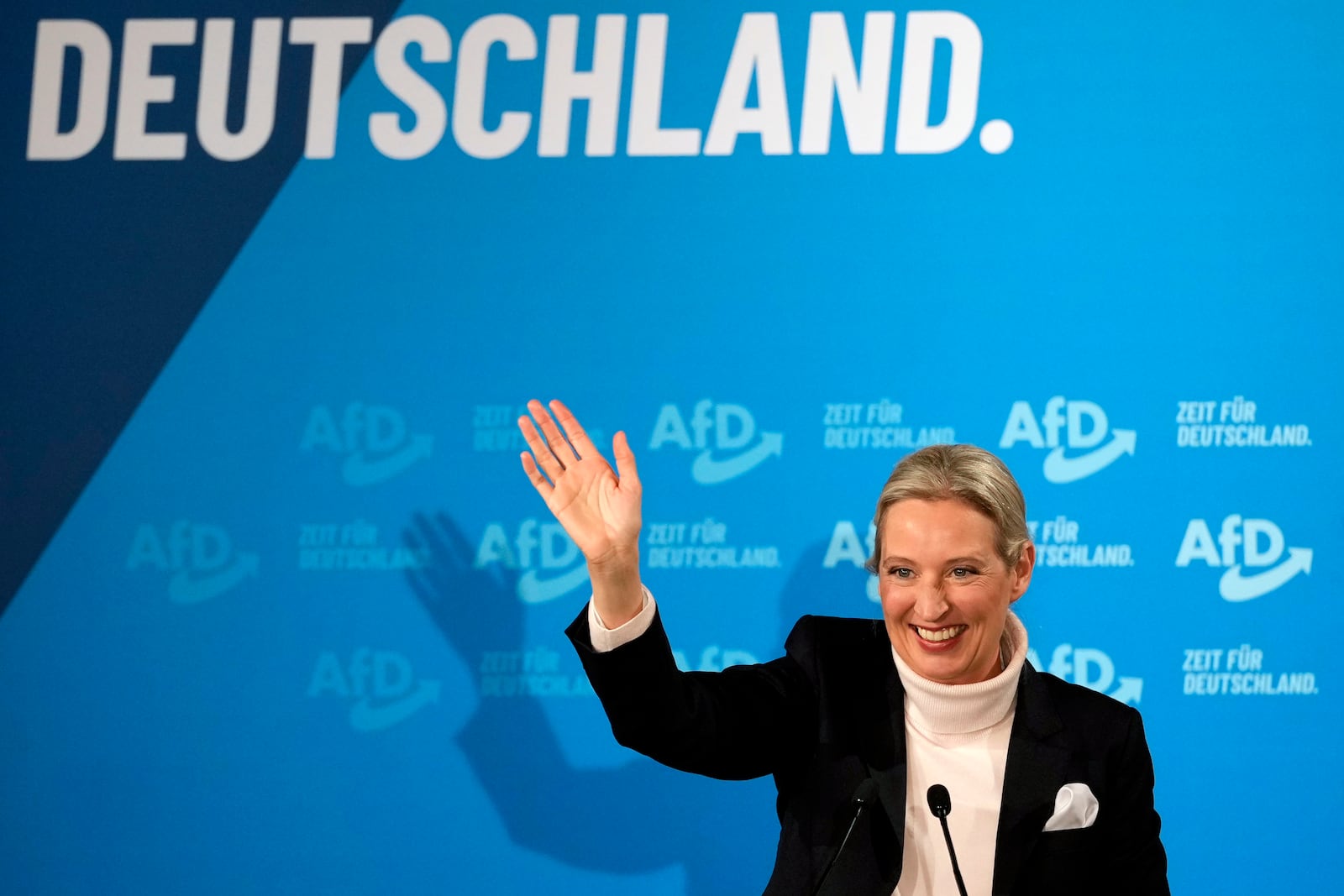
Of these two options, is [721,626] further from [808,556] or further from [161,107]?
[161,107]

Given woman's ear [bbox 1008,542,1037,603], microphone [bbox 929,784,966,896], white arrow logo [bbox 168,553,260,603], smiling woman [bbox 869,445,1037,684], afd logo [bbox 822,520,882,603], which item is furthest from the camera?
white arrow logo [bbox 168,553,260,603]

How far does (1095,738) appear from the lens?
2.51 metres

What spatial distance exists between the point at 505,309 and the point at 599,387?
31cm

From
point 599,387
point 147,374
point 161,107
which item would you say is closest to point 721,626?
point 599,387

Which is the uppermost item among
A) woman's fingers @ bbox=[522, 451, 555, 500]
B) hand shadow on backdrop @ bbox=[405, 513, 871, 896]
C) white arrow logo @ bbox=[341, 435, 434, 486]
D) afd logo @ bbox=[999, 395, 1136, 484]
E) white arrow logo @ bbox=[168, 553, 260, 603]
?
afd logo @ bbox=[999, 395, 1136, 484]

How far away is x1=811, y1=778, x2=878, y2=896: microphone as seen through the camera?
7.82 feet

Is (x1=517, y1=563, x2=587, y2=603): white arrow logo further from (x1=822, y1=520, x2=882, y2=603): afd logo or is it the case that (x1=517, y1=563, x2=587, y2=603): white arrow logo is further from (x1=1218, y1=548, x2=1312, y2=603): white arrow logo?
(x1=1218, y1=548, x2=1312, y2=603): white arrow logo

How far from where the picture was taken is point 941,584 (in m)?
2.47

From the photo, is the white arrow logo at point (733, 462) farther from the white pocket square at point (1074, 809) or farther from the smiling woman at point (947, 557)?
the white pocket square at point (1074, 809)

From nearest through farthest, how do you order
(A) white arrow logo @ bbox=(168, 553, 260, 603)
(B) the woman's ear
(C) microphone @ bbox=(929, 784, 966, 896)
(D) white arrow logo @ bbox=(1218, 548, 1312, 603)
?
(C) microphone @ bbox=(929, 784, 966, 896), (B) the woman's ear, (D) white arrow logo @ bbox=(1218, 548, 1312, 603), (A) white arrow logo @ bbox=(168, 553, 260, 603)

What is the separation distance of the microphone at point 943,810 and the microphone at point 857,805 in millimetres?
127

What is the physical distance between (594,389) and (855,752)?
1.37 m

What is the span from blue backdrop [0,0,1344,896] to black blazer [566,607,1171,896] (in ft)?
3.01

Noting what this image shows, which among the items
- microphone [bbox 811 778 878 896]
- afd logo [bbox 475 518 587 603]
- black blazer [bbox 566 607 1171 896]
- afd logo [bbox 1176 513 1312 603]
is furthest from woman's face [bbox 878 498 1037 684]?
afd logo [bbox 475 518 587 603]
